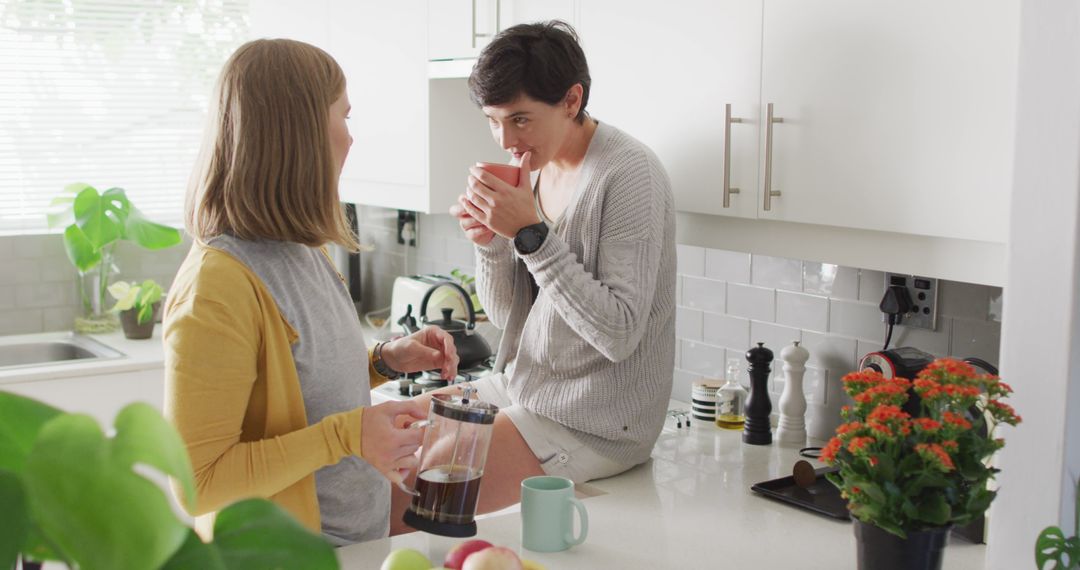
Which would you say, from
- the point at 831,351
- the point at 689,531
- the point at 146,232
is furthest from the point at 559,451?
the point at 146,232

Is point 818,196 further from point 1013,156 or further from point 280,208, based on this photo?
point 280,208

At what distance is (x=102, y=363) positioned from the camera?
3219 millimetres

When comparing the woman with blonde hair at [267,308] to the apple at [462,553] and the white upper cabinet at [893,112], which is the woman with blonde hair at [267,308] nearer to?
the apple at [462,553]

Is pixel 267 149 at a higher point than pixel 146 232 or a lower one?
higher

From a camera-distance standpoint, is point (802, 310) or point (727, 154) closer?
point (727, 154)

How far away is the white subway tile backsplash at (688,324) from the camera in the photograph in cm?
263

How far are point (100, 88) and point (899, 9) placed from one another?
2950mm

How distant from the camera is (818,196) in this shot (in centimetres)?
182

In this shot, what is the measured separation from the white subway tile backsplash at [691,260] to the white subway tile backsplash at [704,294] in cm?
2

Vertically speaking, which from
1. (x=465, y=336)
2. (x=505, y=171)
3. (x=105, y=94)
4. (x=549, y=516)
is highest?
(x=105, y=94)

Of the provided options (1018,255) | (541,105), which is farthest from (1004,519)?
(541,105)

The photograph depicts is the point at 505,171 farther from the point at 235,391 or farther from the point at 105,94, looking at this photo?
the point at 105,94

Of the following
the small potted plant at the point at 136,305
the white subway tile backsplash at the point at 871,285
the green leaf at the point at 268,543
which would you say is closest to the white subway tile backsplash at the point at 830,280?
the white subway tile backsplash at the point at 871,285

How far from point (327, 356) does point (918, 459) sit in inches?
32.5
